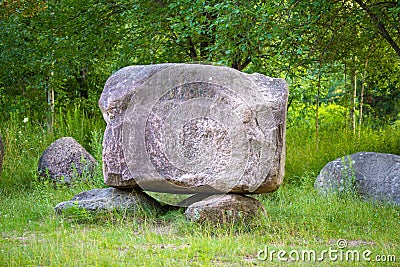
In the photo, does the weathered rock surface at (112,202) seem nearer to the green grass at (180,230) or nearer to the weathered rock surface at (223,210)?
the green grass at (180,230)

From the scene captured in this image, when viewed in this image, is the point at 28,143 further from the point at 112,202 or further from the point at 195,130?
the point at 195,130

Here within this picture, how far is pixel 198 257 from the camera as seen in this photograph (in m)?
5.14

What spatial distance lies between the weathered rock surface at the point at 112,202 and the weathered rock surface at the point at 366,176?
277cm

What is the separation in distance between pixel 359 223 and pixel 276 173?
130cm

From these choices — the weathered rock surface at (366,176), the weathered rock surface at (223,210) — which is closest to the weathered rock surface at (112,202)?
the weathered rock surface at (223,210)

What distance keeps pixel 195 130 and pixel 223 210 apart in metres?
0.99

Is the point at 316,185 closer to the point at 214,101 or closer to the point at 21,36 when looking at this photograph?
the point at 214,101

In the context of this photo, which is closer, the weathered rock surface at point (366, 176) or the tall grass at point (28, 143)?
the weathered rock surface at point (366, 176)

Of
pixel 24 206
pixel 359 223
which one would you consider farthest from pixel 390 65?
pixel 24 206

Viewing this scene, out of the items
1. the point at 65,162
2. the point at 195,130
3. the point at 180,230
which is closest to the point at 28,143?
the point at 65,162

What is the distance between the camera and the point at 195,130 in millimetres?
6695

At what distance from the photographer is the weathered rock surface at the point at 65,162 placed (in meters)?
9.66

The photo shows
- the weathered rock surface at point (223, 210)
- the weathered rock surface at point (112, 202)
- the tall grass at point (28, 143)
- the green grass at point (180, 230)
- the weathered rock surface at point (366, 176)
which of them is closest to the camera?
the green grass at point (180, 230)

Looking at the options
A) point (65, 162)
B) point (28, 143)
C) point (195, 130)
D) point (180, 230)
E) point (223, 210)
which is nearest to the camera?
point (180, 230)
